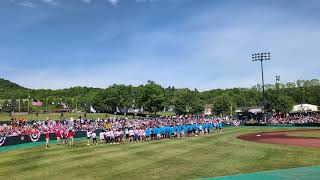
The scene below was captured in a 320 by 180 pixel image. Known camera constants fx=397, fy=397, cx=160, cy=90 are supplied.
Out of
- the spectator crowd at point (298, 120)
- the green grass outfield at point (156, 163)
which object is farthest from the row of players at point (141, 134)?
the spectator crowd at point (298, 120)

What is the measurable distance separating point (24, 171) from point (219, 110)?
445 feet

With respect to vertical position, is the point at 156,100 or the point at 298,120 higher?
the point at 156,100

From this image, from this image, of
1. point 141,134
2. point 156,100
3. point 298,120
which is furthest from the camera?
point 156,100

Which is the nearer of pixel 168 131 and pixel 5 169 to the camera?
pixel 5 169

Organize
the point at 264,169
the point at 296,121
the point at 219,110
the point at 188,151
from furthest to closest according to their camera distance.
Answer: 1. the point at 219,110
2. the point at 296,121
3. the point at 188,151
4. the point at 264,169

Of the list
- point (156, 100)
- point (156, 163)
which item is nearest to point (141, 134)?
point (156, 163)

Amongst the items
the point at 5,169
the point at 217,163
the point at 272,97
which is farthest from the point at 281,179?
the point at 272,97

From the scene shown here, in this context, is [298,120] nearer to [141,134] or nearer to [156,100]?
[141,134]

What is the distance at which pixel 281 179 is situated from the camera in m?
17.8

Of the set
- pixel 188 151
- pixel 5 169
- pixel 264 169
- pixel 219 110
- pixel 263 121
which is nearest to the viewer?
pixel 264 169

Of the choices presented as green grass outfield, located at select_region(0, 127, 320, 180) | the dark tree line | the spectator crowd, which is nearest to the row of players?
green grass outfield, located at select_region(0, 127, 320, 180)

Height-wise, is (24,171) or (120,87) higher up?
(120,87)

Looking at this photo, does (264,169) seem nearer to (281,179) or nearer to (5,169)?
(281,179)

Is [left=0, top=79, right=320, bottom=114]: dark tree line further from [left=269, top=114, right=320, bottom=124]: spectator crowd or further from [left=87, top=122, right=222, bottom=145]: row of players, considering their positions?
[left=87, top=122, right=222, bottom=145]: row of players
